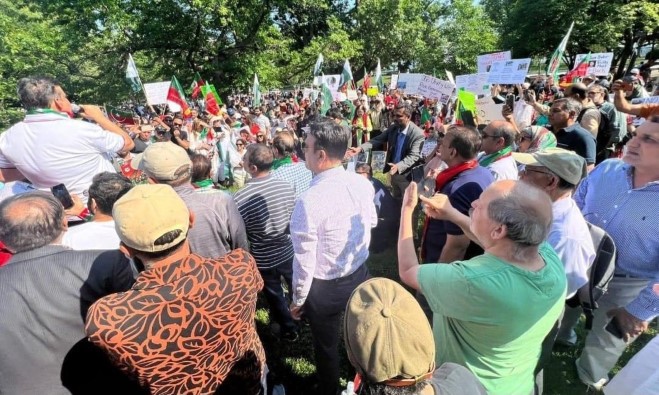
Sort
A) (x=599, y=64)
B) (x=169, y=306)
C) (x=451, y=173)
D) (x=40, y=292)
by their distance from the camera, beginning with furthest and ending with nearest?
(x=599, y=64) → (x=451, y=173) → (x=40, y=292) → (x=169, y=306)

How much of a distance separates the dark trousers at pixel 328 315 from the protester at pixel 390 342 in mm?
1291

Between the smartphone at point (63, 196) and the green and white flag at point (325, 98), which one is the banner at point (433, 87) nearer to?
the green and white flag at point (325, 98)

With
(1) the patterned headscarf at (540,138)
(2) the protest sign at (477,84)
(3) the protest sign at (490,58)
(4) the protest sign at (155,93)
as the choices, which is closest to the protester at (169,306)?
(1) the patterned headscarf at (540,138)

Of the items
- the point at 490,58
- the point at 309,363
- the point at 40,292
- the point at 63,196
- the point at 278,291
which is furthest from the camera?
the point at 490,58

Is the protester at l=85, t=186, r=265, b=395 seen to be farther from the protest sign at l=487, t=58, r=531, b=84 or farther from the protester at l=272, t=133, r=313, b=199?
the protest sign at l=487, t=58, r=531, b=84

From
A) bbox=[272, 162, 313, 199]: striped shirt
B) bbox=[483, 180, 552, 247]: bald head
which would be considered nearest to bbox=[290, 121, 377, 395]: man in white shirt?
bbox=[483, 180, 552, 247]: bald head

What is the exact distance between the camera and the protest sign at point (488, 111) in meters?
5.99

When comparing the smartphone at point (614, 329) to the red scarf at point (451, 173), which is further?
the red scarf at point (451, 173)

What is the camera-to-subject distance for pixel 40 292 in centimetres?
156

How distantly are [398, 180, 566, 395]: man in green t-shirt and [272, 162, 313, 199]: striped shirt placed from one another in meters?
2.21

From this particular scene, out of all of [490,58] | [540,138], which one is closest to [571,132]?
[540,138]

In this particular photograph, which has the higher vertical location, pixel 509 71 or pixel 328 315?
pixel 509 71

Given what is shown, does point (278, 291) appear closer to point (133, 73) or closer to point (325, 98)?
point (325, 98)

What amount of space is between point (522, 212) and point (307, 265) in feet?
4.34
